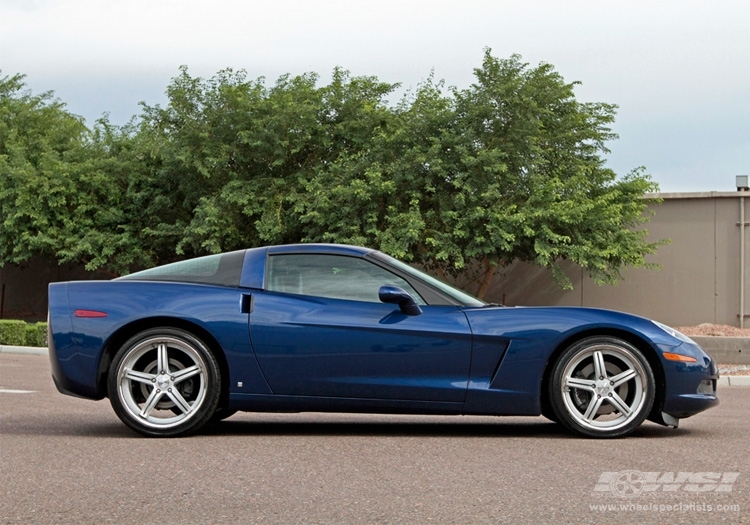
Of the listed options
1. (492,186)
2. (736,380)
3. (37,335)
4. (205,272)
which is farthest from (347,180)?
(205,272)

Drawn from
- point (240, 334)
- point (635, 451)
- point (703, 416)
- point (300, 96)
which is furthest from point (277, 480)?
point (300, 96)

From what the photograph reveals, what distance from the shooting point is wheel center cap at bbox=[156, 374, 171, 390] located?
7160 millimetres

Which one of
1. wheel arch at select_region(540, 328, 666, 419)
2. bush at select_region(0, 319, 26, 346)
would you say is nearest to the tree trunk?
bush at select_region(0, 319, 26, 346)

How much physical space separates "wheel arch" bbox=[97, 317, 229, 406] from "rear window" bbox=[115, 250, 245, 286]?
0.37 metres

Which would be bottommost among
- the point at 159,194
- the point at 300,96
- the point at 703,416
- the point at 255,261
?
the point at 703,416

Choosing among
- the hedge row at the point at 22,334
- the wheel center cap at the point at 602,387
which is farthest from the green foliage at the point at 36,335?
the wheel center cap at the point at 602,387

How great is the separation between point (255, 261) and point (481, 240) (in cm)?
2152

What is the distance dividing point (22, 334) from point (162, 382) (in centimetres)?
1834

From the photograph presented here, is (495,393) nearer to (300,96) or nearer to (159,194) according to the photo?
(300,96)

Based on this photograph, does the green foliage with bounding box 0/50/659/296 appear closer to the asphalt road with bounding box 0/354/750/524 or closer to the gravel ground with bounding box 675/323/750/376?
the gravel ground with bounding box 675/323/750/376

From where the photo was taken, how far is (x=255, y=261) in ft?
24.8

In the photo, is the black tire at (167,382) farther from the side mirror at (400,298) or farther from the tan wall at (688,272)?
the tan wall at (688,272)

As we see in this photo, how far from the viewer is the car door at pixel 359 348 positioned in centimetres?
712

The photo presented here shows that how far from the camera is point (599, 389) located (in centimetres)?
709
